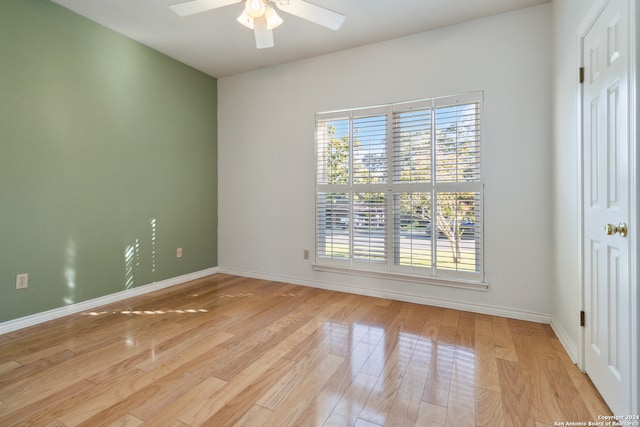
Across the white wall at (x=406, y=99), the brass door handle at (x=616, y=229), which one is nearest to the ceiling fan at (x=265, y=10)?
the white wall at (x=406, y=99)

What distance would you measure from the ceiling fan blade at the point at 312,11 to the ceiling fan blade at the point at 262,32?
19 cm

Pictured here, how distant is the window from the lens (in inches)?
117

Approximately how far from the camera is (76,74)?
113 inches

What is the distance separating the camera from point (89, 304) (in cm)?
300

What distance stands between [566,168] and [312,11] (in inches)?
85.2

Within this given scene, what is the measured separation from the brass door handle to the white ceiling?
2.20 metres

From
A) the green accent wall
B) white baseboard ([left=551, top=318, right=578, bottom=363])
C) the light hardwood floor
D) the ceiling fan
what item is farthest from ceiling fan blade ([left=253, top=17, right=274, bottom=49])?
white baseboard ([left=551, top=318, right=578, bottom=363])

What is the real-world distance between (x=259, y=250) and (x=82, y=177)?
2.10 metres

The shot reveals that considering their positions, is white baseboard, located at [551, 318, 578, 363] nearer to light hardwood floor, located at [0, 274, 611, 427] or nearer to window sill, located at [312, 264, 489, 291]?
light hardwood floor, located at [0, 274, 611, 427]

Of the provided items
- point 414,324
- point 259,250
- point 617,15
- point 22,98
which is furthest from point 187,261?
point 617,15

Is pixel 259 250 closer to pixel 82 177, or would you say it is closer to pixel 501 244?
pixel 82 177

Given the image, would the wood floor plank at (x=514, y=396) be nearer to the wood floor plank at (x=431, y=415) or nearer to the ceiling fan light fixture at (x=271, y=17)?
the wood floor plank at (x=431, y=415)

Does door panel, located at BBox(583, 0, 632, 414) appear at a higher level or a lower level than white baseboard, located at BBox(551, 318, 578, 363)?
higher

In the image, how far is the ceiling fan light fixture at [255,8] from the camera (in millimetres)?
1964
